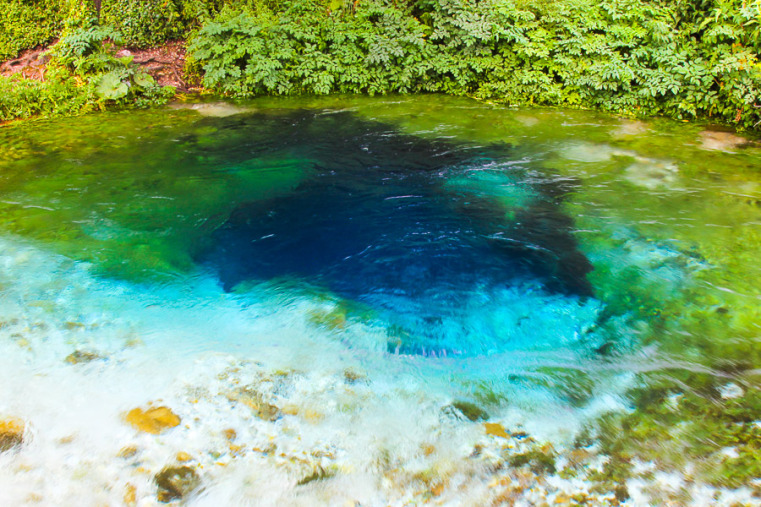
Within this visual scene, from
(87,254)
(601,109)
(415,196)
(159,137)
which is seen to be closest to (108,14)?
(159,137)

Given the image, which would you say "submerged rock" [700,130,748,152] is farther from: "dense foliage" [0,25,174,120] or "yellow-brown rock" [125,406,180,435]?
"dense foliage" [0,25,174,120]

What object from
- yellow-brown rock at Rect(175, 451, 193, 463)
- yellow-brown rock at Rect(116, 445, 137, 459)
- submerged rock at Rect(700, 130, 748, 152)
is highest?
submerged rock at Rect(700, 130, 748, 152)

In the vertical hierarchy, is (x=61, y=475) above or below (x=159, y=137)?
below

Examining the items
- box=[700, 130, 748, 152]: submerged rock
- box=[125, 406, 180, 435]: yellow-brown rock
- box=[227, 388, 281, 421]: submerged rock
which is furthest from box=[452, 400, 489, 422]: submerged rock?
box=[700, 130, 748, 152]: submerged rock

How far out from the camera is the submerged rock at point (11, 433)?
342 centimetres

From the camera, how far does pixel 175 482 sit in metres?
3.19

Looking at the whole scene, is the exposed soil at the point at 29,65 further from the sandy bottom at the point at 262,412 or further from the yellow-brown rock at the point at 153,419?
the yellow-brown rock at the point at 153,419

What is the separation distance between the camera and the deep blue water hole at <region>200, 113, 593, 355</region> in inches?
190

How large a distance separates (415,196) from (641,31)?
670 cm

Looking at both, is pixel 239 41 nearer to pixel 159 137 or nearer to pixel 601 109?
pixel 159 137

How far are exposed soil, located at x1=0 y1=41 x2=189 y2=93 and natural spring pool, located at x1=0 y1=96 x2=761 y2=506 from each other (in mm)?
4042

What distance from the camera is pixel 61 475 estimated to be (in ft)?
10.6

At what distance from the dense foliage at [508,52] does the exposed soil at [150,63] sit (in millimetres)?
915

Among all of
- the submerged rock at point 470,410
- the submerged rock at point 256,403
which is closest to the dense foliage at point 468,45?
the submerged rock at point 470,410
